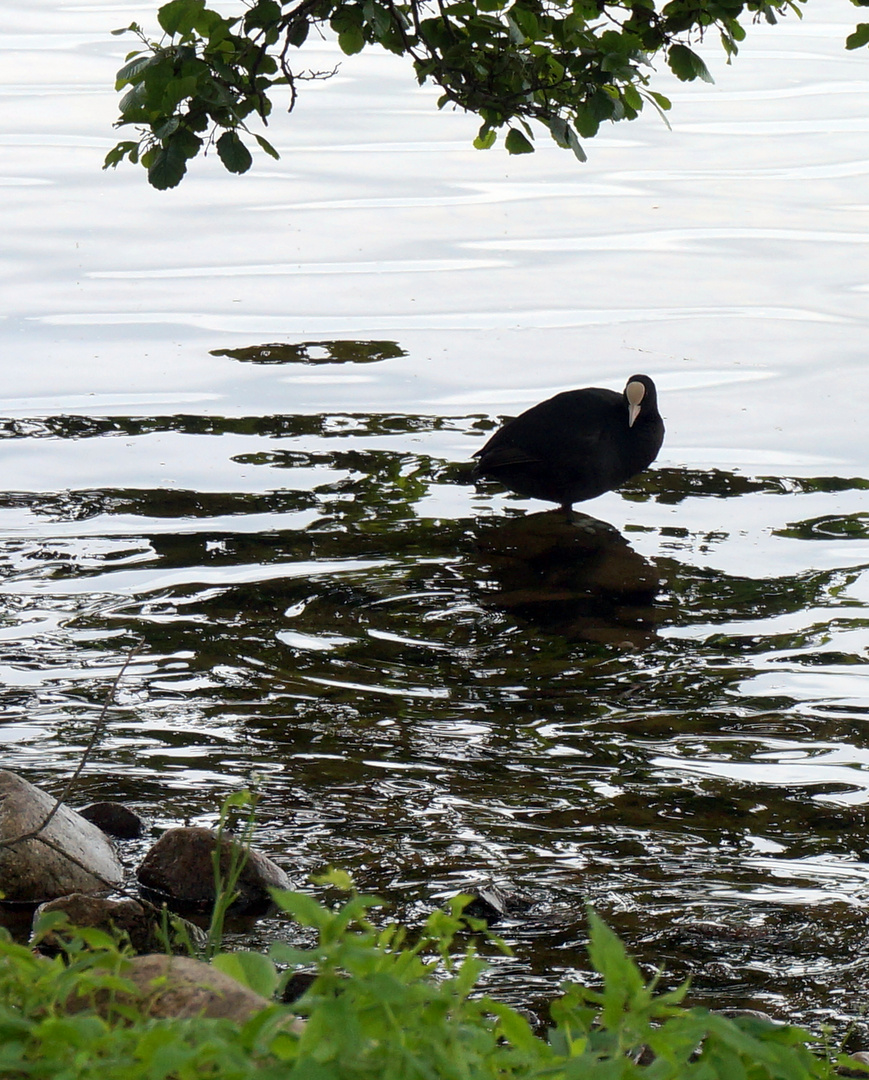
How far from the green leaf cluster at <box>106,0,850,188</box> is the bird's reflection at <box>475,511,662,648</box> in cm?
246

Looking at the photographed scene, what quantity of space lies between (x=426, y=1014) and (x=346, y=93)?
19.5 meters

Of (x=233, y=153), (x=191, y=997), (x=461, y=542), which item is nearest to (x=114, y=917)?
(x=191, y=997)

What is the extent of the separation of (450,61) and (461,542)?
3.09m

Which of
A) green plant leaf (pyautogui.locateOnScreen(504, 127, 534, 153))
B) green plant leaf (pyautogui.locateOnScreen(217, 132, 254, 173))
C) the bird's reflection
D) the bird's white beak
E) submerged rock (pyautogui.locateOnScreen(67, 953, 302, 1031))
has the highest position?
green plant leaf (pyautogui.locateOnScreen(504, 127, 534, 153))

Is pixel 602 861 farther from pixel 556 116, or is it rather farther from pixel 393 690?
pixel 556 116

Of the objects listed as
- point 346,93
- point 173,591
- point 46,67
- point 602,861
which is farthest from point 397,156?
point 602,861

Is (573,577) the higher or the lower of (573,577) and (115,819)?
the higher

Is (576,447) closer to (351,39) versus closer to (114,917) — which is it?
(351,39)

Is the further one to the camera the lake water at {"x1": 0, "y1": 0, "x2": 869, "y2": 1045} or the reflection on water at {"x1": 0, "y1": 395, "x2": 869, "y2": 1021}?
the lake water at {"x1": 0, "y1": 0, "x2": 869, "y2": 1045}

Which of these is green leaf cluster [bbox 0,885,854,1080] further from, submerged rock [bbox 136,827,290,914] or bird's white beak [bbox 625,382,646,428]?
bird's white beak [bbox 625,382,646,428]

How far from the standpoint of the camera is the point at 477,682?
6.80 m

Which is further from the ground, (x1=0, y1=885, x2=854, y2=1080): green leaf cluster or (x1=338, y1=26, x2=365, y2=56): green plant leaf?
(x1=338, y1=26, x2=365, y2=56): green plant leaf

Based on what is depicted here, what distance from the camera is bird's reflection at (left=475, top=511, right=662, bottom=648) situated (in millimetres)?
7574

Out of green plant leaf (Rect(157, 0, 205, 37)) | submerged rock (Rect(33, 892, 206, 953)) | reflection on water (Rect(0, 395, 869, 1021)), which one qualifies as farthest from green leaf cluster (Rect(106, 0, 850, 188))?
submerged rock (Rect(33, 892, 206, 953))
